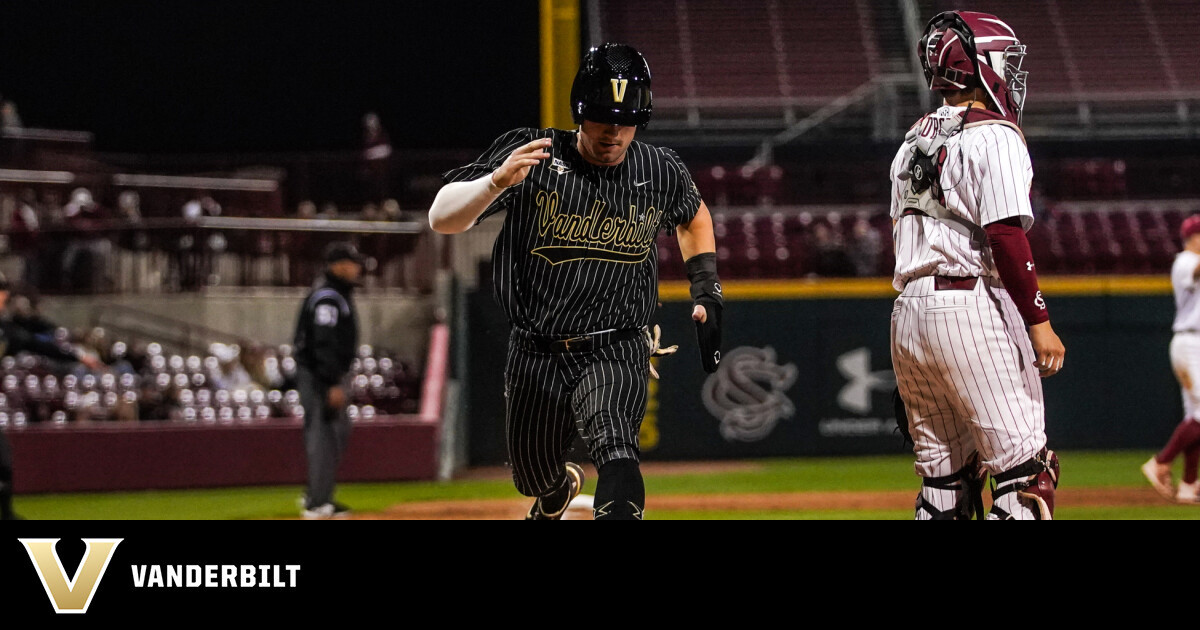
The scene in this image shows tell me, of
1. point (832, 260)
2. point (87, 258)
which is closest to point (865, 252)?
point (832, 260)

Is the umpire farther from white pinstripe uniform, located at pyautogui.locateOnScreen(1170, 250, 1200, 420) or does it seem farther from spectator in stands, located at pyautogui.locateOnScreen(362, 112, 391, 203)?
spectator in stands, located at pyautogui.locateOnScreen(362, 112, 391, 203)

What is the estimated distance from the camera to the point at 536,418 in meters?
3.64

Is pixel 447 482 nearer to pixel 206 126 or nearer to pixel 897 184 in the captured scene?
pixel 897 184

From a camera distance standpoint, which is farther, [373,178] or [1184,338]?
[373,178]

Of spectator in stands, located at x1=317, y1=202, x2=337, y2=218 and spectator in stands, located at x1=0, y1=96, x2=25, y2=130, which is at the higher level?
spectator in stands, located at x1=0, y1=96, x2=25, y2=130

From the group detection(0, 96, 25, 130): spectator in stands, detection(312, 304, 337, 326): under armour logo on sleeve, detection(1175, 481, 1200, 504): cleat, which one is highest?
detection(0, 96, 25, 130): spectator in stands

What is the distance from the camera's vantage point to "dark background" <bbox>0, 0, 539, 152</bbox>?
10.2 m

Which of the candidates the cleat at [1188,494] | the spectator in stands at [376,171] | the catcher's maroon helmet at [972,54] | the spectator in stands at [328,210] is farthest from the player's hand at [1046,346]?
the spectator in stands at [376,171]

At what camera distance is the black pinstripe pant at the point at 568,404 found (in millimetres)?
3400

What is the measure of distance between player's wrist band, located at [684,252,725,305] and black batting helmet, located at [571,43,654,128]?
1.75 ft

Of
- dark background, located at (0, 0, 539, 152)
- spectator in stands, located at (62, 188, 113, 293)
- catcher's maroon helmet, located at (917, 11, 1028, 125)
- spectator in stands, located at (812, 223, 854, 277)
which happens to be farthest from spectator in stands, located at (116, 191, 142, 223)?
catcher's maroon helmet, located at (917, 11, 1028, 125)
